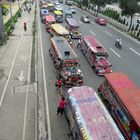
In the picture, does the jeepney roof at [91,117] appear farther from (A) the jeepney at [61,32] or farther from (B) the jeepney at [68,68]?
(A) the jeepney at [61,32]

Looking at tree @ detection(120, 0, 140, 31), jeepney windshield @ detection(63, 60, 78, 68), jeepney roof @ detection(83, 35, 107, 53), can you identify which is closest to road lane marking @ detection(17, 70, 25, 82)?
jeepney windshield @ detection(63, 60, 78, 68)

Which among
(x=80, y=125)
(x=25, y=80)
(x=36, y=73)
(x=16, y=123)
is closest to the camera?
(x=80, y=125)

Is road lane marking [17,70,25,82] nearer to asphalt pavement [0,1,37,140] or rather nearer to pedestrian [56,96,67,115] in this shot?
asphalt pavement [0,1,37,140]

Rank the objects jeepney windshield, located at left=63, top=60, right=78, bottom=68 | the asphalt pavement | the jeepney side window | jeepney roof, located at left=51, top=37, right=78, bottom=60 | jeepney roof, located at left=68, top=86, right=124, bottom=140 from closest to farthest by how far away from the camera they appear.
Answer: jeepney roof, located at left=68, top=86, right=124, bottom=140 < the jeepney side window < the asphalt pavement < jeepney windshield, located at left=63, top=60, right=78, bottom=68 < jeepney roof, located at left=51, top=37, right=78, bottom=60

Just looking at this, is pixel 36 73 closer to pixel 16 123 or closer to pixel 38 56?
pixel 38 56

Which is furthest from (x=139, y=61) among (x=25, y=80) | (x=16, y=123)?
(x=16, y=123)

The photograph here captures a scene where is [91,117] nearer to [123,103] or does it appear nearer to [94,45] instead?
[123,103]

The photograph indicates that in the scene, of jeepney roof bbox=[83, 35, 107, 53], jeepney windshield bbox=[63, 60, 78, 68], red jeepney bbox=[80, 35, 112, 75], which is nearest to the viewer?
jeepney windshield bbox=[63, 60, 78, 68]
